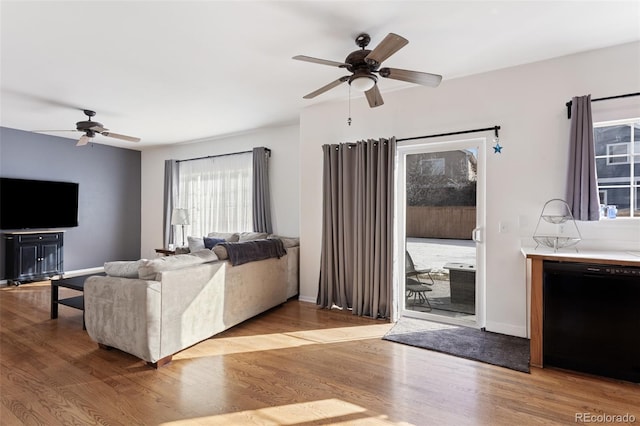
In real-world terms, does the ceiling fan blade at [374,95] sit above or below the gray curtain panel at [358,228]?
above

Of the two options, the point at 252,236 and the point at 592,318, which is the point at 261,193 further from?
the point at 592,318

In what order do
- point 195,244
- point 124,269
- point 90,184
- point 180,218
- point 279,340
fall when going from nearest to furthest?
1. point 124,269
2. point 279,340
3. point 195,244
4. point 180,218
5. point 90,184

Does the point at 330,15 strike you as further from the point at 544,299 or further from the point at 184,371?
the point at 184,371

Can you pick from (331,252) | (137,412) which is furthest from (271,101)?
(137,412)

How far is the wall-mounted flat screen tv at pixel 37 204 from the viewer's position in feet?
17.6

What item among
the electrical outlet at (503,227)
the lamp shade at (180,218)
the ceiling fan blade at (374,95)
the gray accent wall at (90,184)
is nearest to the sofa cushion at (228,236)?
the lamp shade at (180,218)

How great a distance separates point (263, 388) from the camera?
2.34 m

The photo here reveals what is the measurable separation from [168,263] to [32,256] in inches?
177

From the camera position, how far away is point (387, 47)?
7.23 ft

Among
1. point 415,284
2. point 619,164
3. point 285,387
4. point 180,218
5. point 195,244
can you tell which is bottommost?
point 285,387

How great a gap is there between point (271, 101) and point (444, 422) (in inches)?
152

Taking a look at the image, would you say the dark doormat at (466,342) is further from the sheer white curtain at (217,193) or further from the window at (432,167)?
the sheer white curtain at (217,193)

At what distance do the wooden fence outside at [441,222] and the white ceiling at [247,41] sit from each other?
4.91 ft

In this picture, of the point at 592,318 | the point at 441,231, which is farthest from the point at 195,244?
the point at 592,318
